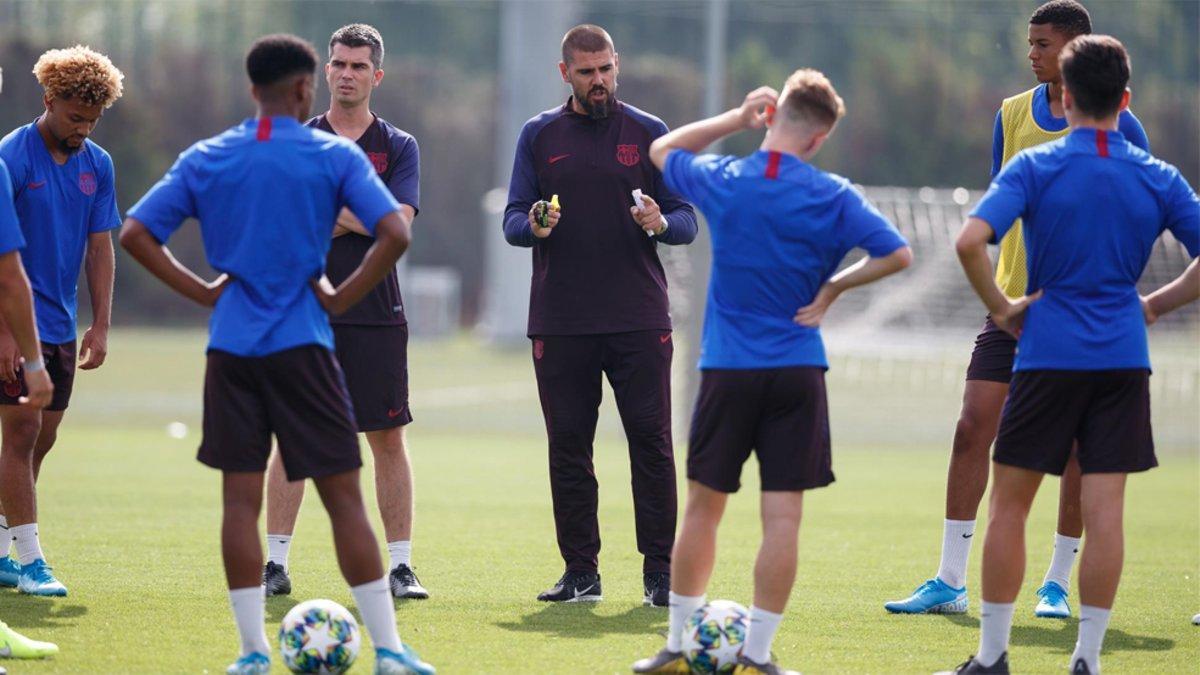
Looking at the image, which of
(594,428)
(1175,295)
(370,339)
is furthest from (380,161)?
(1175,295)

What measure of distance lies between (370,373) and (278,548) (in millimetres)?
907

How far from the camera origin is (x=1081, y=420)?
217 inches

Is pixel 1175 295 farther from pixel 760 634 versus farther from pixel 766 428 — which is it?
pixel 760 634

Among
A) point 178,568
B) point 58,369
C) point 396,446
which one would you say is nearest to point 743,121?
point 396,446

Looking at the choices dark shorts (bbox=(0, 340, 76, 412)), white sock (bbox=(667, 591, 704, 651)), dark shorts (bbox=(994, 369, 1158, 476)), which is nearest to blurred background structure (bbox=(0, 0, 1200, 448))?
dark shorts (bbox=(0, 340, 76, 412))

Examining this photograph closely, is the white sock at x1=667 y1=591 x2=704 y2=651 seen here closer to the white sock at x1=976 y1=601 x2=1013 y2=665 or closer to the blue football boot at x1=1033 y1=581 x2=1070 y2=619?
the white sock at x1=976 y1=601 x2=1013 y2=665

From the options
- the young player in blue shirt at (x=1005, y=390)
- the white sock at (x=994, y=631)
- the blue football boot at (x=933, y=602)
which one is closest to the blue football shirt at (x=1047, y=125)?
the young player in blue shirt at (x=1005, y=390)

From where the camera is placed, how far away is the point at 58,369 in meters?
7.11

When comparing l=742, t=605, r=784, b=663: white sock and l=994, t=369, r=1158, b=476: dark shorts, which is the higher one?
l=994, t=369, r=1158, b=476: dark shorts

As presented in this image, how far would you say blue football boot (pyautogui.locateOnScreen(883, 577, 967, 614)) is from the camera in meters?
7.17

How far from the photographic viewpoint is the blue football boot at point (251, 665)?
530cm

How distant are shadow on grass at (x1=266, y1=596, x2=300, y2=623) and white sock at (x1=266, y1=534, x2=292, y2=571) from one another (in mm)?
196

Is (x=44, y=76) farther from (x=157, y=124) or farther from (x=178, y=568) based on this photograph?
(x=157, y=124)

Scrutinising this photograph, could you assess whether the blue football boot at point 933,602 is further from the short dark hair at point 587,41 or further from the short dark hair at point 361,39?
the short dark hair at point 361,39
